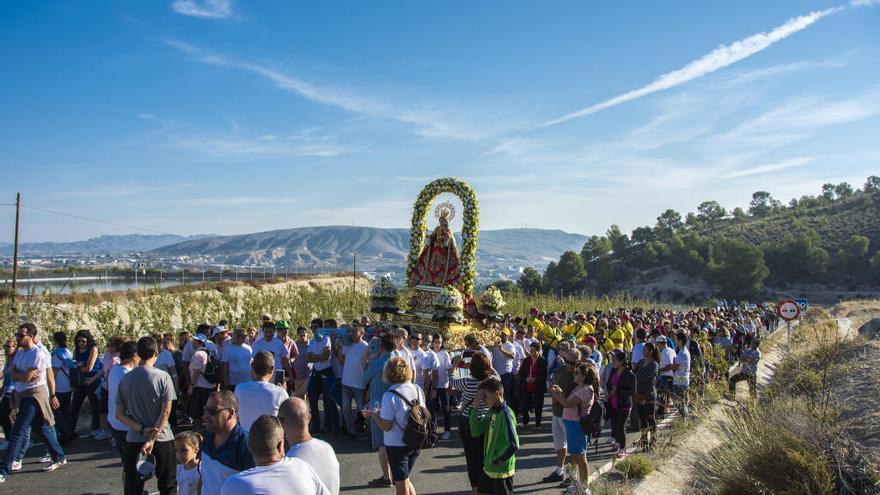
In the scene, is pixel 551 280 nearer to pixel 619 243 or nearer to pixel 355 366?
pixel 619 243

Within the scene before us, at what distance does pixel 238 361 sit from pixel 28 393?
7.53 ft

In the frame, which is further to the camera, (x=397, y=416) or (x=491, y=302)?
(x=491, y=302)

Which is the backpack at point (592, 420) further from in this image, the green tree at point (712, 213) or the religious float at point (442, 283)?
the green tree at point (712, 213)

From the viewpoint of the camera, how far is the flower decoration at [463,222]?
60.4ft

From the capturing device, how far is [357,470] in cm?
734

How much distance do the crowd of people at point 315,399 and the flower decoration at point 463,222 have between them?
6413mm

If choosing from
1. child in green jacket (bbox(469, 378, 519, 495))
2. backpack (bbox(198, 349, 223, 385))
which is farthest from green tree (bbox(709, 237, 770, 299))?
child in green jacket (bbox(469, 378, 519, 495))

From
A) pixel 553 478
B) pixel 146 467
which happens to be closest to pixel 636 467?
pixel 553 478

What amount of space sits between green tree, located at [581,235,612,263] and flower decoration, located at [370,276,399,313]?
6433 centimetres

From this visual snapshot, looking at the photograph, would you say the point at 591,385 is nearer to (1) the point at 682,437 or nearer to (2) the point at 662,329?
(1) the point at 682,437

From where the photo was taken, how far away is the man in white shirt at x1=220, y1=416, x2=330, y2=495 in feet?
9.37

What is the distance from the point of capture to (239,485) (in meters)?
2.85

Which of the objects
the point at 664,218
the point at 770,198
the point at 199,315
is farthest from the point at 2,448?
the point at 770,198

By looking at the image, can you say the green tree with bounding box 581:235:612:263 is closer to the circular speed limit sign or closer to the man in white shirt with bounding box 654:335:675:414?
the circular speed limit sign
